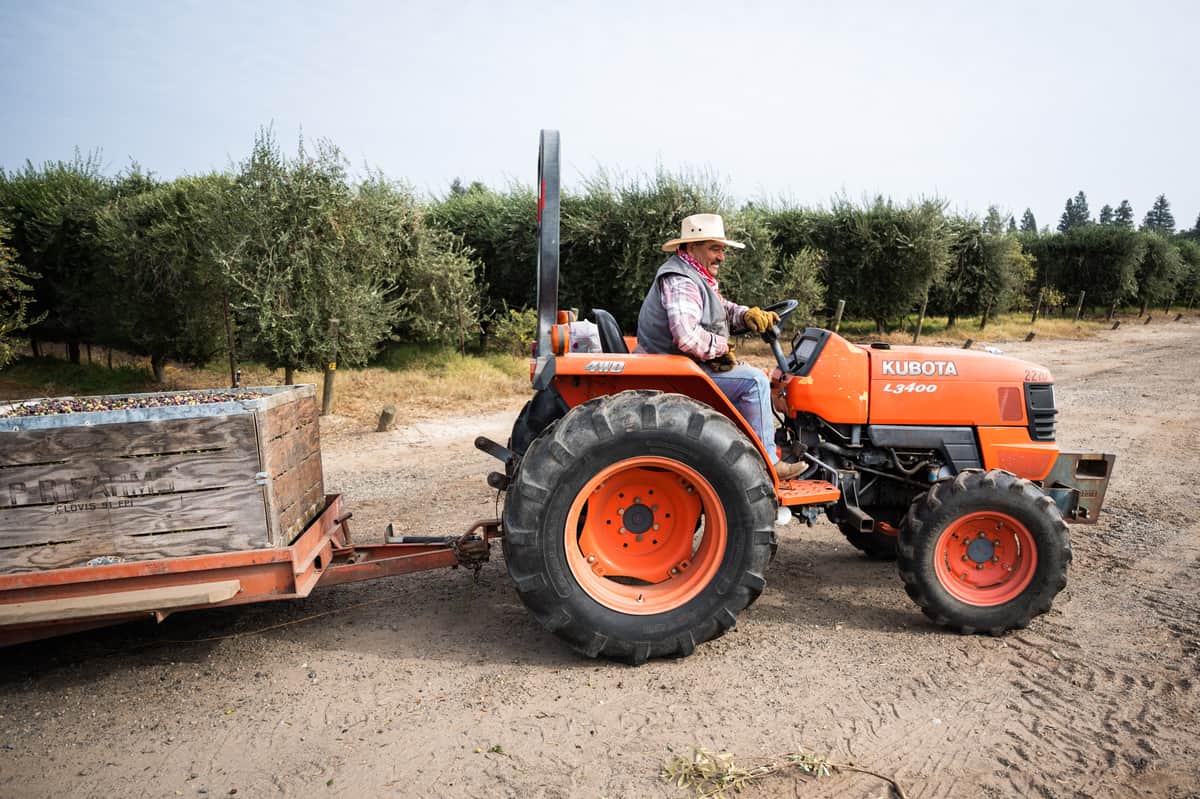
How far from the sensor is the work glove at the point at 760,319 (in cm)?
394

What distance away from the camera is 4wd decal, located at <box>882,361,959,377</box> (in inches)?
163

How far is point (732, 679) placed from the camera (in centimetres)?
338

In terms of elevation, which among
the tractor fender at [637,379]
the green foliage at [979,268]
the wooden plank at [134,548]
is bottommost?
the wooden plank at [134,548]

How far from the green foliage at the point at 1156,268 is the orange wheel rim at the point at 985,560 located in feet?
114

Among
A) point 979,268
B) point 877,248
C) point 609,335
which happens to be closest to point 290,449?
point 609,335

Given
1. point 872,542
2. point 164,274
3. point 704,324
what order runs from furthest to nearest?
1. point 164,274
2. point 872,542
3. point 704,324

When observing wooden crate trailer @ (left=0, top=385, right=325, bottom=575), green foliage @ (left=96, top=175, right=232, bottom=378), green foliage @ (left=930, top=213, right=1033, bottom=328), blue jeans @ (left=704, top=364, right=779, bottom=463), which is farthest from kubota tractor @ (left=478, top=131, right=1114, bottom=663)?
green foliage @ (left=930, top=213, right=1033, bottom=328)

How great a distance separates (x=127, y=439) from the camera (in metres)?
3.16

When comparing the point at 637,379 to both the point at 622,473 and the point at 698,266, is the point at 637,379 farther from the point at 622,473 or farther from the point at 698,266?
the point at 698,266

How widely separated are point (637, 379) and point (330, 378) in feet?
26.6

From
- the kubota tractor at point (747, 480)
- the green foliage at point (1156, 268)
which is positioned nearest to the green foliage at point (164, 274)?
the kubota tractor at point (747, 480)

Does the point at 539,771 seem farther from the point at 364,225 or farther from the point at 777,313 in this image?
the point at 364,225

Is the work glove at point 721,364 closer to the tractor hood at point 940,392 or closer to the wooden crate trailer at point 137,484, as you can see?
the tractor hood at point 940,392

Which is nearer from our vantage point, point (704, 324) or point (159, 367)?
point (704, 324)
